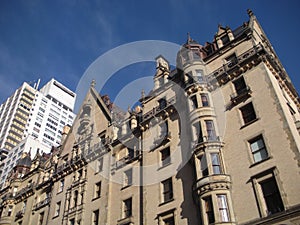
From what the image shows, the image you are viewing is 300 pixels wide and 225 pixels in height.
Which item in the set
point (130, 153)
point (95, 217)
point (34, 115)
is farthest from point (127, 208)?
point (34, 115)

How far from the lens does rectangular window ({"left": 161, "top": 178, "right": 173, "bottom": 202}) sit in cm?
3170

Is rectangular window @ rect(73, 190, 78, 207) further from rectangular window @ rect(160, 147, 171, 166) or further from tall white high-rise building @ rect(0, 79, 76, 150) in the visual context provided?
tall white high-rise building @ rect(0, 79, 76, 150)

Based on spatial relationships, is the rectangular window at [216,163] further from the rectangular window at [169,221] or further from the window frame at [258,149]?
the rectangular window at [169,221]

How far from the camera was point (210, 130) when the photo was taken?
102 feet

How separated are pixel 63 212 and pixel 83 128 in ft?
44.7

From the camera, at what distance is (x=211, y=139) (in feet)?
99.1

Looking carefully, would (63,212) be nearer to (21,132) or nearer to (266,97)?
(266,97)

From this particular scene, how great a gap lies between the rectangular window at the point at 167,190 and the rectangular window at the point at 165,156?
2.10m

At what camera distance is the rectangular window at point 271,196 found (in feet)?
76.4

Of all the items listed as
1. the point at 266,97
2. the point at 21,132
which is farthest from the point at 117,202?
the point at 21,132

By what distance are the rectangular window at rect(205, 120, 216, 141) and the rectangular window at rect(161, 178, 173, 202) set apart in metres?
6.13

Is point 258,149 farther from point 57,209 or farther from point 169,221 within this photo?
point 57,209

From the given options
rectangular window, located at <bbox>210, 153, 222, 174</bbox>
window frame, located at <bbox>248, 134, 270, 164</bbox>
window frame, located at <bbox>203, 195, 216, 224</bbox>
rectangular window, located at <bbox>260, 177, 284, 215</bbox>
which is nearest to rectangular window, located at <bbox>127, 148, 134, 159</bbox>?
rectangular window, located at <bbox>210, 153, 222, 174</bbox>

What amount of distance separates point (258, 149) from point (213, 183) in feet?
15.9
